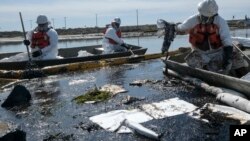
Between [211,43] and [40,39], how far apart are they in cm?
707

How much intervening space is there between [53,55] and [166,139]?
32.0 ft

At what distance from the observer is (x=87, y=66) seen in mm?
14188

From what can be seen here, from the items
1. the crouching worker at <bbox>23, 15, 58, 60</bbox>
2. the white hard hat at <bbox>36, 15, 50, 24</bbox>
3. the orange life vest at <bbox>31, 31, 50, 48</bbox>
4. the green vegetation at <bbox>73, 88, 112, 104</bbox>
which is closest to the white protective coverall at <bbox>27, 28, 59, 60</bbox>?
the crouching worker at <bbox>23, 15, 58, 60</bbox>

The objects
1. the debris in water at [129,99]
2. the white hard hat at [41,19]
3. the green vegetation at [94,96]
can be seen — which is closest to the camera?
the debris in water at [129,99]

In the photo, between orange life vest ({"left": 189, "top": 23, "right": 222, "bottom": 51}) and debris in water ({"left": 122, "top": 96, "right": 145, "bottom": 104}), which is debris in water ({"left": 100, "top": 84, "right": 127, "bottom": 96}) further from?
orange life vest ({"left": 189, "top": 23, "right": 222, "bottom": 51})

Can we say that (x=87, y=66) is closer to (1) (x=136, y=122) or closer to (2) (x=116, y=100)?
(2) (x=116, y=100)

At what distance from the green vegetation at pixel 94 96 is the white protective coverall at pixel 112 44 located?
25.7 feet

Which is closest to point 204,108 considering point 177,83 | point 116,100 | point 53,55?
point 116,100

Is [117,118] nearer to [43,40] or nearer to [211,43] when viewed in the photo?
[211,43]

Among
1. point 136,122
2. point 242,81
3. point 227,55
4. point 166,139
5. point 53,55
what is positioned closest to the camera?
point 166,139

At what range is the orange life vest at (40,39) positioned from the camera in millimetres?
14938

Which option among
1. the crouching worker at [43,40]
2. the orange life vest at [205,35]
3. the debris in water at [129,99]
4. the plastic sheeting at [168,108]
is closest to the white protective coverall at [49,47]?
the crouching worker at [43,40]

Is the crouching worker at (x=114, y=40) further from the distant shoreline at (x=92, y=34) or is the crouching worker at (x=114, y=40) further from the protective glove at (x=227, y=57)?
the distant shoreline at (x=92, y=34)

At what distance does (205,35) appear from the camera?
10.4m
